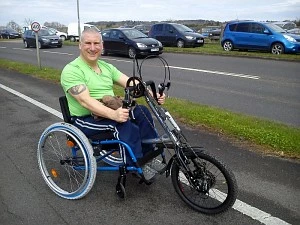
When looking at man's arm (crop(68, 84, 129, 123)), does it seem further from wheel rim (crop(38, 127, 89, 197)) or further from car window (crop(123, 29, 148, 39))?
car window (crop(123, 29, 148, 39))

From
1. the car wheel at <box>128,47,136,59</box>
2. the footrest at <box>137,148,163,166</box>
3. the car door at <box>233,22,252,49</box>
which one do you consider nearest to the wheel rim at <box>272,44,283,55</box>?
the car door at <box>233,22,252,49</box>

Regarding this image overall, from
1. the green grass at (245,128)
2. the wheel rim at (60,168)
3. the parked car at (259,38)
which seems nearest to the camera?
the wheel rim at (60,168)

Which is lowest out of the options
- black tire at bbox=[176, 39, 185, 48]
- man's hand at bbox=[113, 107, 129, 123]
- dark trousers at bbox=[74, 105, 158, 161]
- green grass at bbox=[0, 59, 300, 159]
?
green grass at bbox=[0, 59, 300, 159]

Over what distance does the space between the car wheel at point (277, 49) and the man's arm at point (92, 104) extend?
50.2 feet

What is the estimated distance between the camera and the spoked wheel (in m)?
2.96

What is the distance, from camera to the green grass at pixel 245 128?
4.64 metres

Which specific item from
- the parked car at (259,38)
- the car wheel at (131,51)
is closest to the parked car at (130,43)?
the car wheel at (131,51)

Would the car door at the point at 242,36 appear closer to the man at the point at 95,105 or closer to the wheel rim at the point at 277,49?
the wheel rim at the point at 277,49

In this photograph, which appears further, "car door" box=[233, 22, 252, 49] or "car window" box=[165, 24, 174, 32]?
"car window" box=[165, 24, 174, 32]

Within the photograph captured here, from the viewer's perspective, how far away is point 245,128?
5.34 meters

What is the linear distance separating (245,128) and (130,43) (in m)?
12.8

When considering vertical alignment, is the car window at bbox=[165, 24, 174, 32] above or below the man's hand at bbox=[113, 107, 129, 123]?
above

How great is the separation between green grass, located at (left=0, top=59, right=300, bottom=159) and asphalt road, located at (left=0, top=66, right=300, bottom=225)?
0.90ft

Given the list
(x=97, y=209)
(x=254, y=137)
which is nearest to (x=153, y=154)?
(x=97, y=209)
